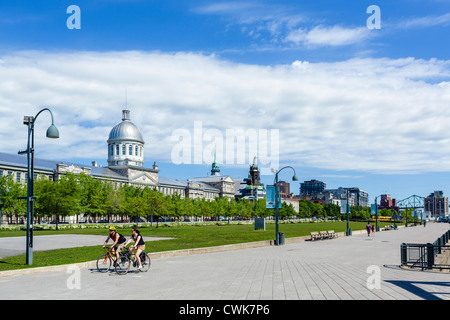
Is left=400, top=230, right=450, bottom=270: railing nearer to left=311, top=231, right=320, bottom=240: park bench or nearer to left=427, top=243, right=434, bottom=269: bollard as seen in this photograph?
left=427, top=243, right=434, bottom=269: bollard

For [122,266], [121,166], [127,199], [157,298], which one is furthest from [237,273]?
[121,166]

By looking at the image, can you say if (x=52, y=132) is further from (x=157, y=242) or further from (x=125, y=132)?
(x=125, y=132)

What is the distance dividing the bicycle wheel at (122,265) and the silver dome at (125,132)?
13914 centimetres

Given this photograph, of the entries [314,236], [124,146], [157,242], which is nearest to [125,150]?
[124,146]

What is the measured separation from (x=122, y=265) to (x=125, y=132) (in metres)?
141

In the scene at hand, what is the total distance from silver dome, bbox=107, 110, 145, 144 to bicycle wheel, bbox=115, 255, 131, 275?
456 ft

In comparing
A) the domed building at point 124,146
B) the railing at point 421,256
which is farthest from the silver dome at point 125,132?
the railing at point 421,256

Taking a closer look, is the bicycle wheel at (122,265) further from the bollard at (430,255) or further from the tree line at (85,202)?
the tree line at (85,202)

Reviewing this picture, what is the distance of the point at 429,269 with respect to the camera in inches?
785

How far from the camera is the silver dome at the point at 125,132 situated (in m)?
154

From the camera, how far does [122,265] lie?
1720 cm

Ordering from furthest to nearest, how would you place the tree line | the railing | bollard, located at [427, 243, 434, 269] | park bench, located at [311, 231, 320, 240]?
the tree line, park bench, located at [311, 231, 320, 240], the railing, bollard, located at [427, 243, 434, 269]

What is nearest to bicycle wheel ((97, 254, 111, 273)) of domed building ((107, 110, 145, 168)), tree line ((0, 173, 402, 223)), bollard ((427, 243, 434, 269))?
bollard ((427, 243, 434, 269))

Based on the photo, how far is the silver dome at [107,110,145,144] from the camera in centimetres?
15375
